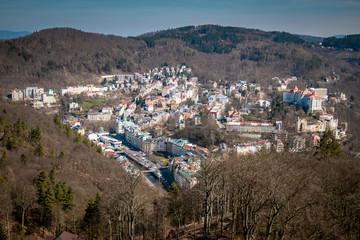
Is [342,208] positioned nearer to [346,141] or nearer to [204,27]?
[346,141]

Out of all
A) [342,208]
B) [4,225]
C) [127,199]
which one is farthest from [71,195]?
[342,208]

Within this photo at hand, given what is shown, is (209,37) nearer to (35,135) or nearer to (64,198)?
(35,135)

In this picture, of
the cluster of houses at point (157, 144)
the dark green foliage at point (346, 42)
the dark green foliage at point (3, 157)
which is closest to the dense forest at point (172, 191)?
the dark green foliage at point (3, 157)

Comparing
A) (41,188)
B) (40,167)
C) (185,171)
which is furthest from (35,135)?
(185,171)

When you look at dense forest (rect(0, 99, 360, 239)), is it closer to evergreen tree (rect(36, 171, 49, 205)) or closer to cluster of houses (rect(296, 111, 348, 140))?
evergreen tree (rect(36, 171, 49, 205))

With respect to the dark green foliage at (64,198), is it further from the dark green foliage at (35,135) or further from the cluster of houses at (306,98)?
the cluster of houses at (306,98)

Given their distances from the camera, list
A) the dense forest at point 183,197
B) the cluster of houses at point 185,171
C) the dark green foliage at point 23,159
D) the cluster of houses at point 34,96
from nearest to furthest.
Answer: the dense forest at point 183,197
the dark green foliage at point 23,159
the cluster of houses at point 185,171
the cluster of houses at point 34,96
